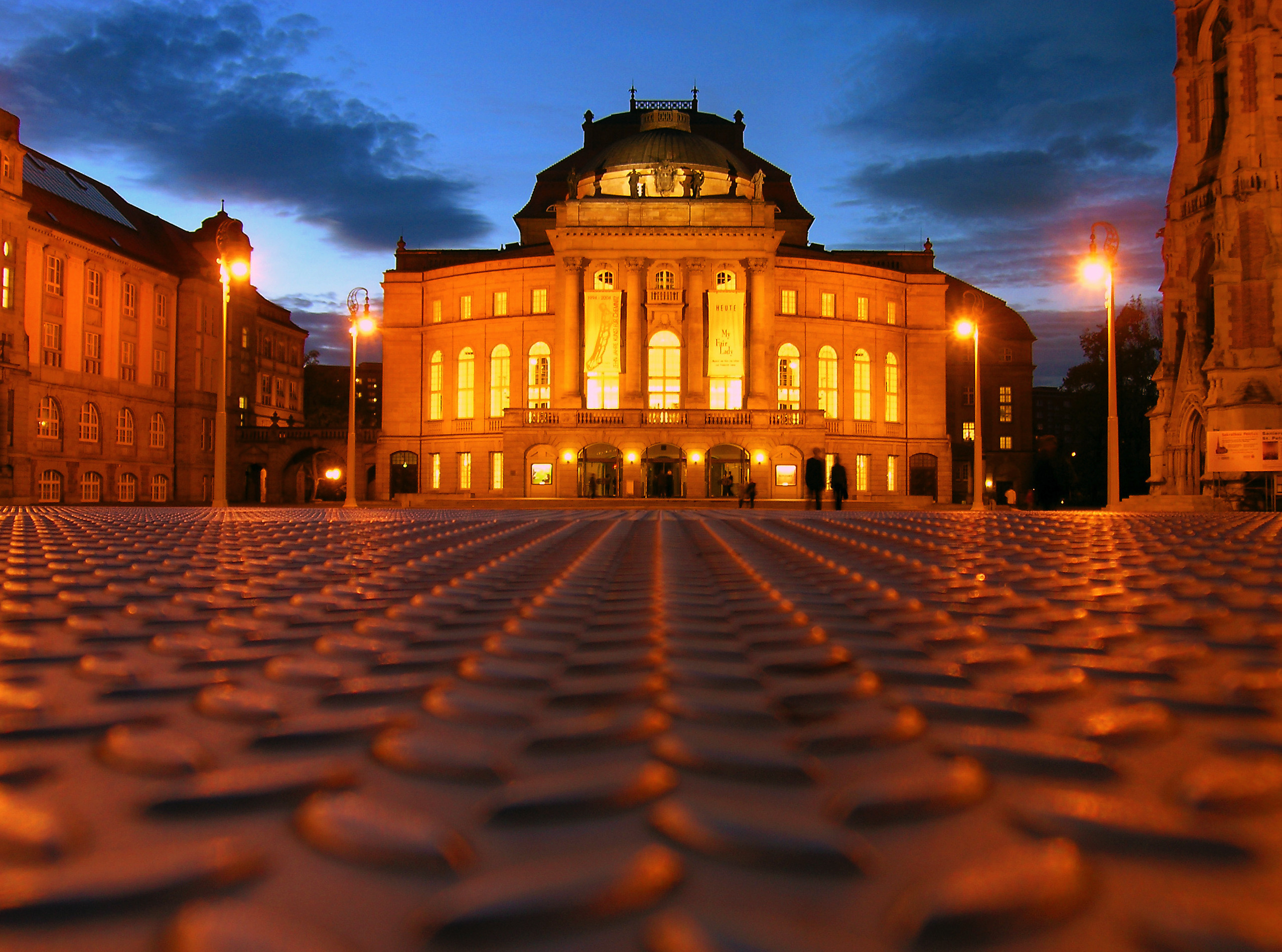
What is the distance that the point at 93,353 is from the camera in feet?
168

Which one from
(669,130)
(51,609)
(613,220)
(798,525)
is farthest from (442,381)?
(51,609)

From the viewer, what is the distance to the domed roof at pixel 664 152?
6012 cm

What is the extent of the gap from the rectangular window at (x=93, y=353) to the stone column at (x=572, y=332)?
87.0ft

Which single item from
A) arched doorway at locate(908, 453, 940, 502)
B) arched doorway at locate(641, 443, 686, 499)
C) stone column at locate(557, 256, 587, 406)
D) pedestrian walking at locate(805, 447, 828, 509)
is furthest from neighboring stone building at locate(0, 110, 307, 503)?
arched doorway at locate(908, 453, 940, 502)

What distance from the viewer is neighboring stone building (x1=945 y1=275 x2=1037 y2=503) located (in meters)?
70.8

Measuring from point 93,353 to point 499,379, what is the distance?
23020 mm

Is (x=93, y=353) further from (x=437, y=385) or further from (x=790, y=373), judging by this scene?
(x=790, y=373)

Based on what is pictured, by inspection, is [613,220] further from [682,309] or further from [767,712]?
[767,712]

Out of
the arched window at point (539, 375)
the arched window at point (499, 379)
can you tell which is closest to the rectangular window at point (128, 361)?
the arched window at point (499, 379)

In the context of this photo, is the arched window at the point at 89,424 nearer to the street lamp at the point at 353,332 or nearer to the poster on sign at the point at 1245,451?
the street lamp at the point at 353,332

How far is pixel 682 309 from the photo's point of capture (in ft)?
168

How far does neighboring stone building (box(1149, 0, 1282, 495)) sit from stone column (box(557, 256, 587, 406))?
94.4ft

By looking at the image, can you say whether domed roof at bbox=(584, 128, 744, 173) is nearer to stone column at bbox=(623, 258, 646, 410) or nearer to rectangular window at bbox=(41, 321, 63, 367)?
stone column at bbox=(623, 258, 646, 410)

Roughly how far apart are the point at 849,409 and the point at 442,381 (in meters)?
26.5
